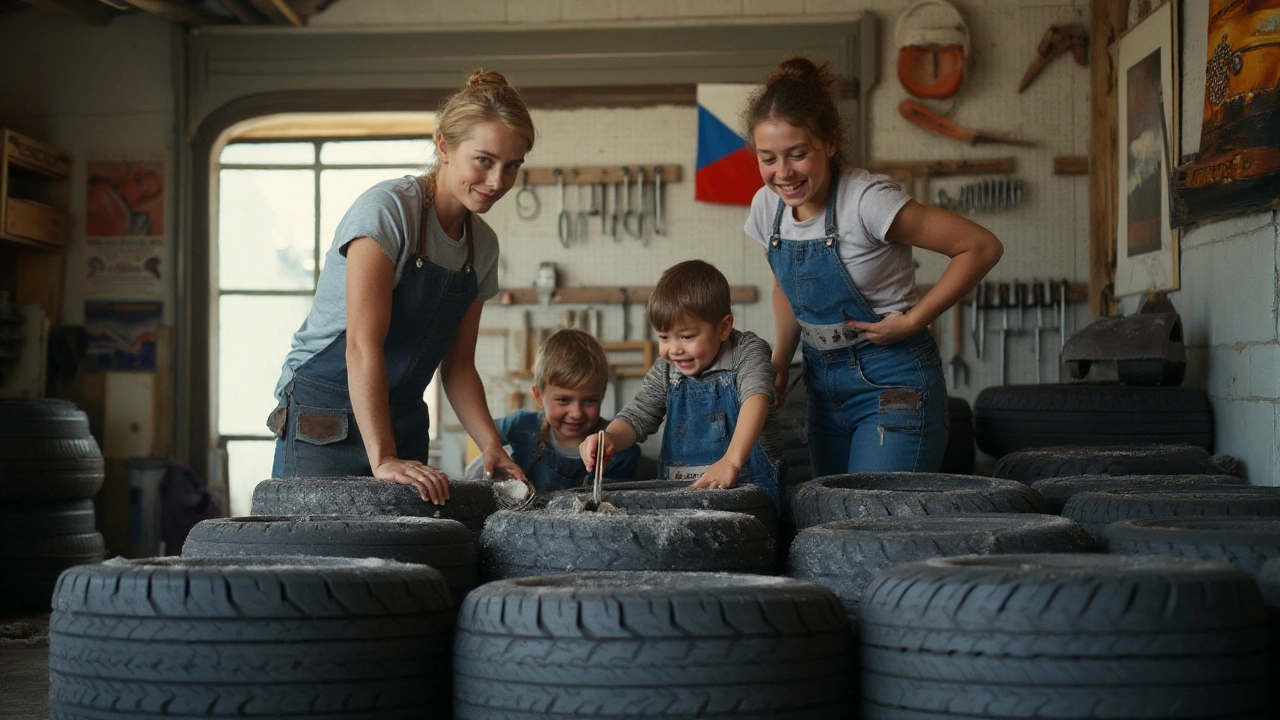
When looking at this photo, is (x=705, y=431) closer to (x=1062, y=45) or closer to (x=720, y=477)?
(x=720, y=477)

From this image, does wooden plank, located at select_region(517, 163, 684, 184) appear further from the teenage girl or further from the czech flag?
the teenage girl

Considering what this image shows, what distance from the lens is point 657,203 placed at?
624 centimetres

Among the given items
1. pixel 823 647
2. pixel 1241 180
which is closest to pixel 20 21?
pixel 1241 180

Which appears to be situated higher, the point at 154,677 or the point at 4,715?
the point at 154,677

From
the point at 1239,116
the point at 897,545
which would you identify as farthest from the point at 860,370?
the point at 1239,116

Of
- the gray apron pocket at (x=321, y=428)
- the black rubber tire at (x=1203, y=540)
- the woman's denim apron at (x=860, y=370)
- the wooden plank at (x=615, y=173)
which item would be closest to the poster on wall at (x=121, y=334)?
the wooden plank at (x=615, y=173)

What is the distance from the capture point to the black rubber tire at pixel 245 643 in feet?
4.96

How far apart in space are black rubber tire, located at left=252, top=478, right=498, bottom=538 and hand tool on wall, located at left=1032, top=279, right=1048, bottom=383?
14.1 feet

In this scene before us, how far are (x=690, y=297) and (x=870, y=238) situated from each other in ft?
1.54

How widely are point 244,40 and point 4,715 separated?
178 inches

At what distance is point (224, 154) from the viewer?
7148 mm

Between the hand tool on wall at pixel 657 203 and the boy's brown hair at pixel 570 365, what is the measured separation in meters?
2.41

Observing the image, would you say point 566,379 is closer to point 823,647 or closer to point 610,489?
point 610,489

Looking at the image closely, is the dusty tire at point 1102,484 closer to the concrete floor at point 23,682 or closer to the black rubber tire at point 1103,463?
the black rubber tire at point 1103,463
